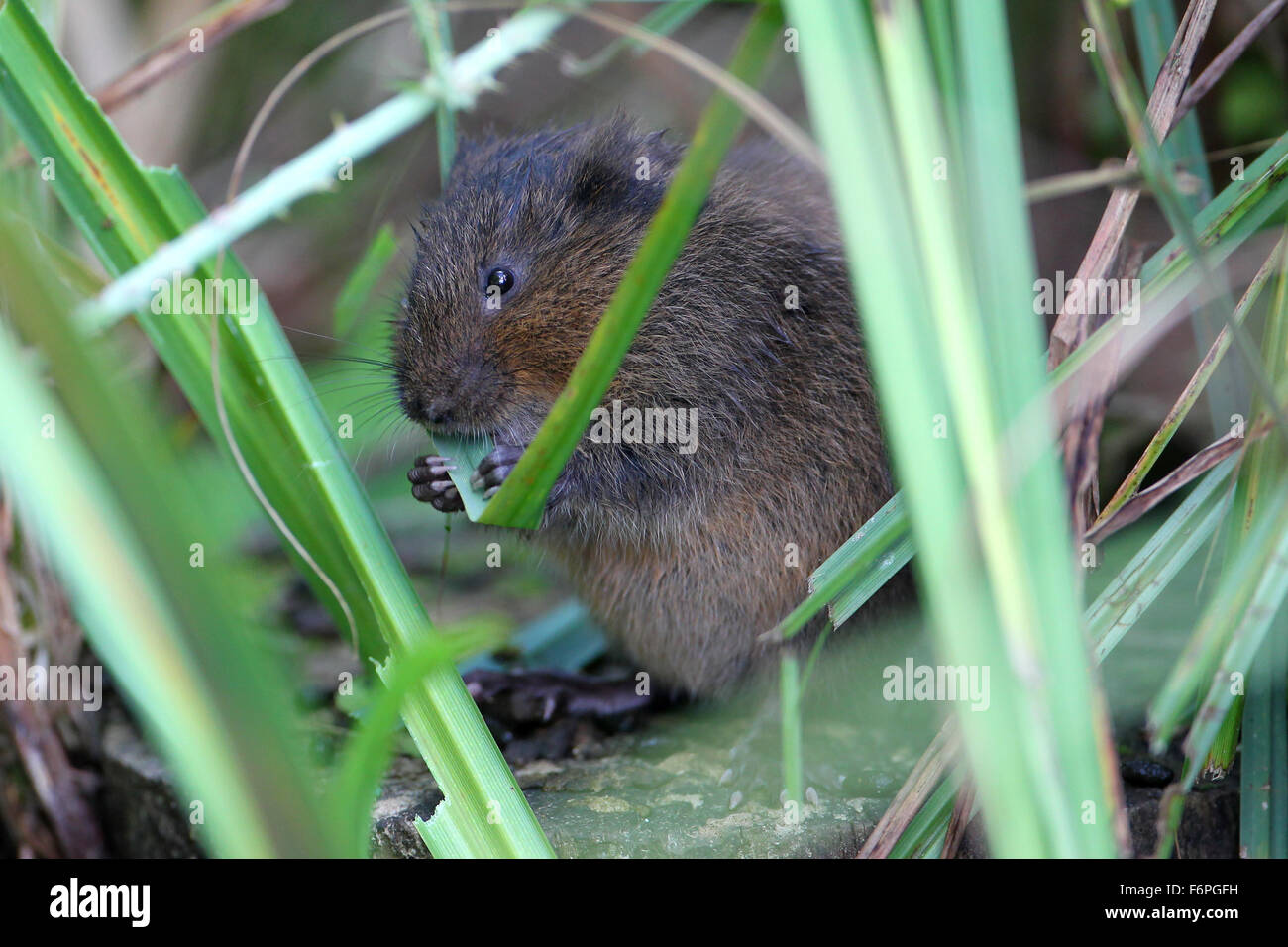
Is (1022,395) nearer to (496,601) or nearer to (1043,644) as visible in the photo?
(1043,644)

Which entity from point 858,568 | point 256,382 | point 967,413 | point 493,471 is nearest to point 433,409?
point 493,471

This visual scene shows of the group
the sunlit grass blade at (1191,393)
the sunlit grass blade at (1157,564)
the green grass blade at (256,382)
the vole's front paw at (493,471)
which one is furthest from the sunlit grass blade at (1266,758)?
the vole's front paw at (493,471)

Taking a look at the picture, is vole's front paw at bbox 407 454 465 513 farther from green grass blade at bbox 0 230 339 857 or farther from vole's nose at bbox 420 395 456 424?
green grass blade at bbox 0 230 339 857

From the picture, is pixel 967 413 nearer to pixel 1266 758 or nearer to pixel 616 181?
pixel 1266 758

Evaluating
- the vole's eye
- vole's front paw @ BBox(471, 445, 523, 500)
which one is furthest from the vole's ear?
vole's front paw @ BBox(471, 445, 523, 500)
